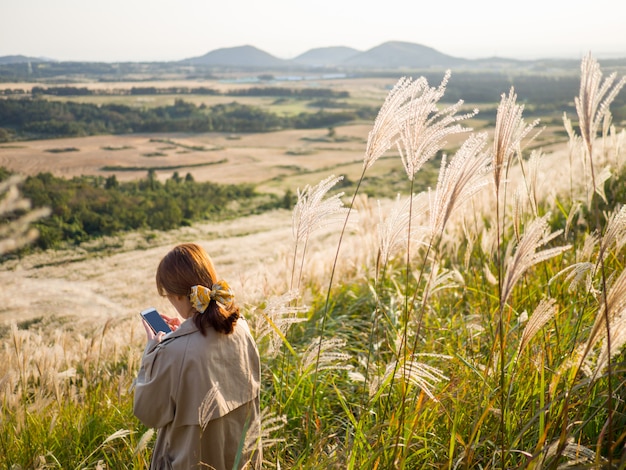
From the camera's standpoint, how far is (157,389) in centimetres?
189

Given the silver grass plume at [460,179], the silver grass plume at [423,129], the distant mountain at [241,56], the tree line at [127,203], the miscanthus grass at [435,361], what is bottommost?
the tree line at [127,203]

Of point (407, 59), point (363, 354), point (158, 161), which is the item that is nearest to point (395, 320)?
point (363, 354)

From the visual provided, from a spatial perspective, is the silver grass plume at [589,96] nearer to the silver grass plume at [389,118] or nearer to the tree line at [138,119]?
the silver grass plume at [389,118]

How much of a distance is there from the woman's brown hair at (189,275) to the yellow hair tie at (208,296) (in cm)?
6

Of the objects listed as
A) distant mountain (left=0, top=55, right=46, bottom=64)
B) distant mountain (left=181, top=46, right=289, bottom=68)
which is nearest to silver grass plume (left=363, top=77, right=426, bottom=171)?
distant mountain (left=0, top=55, right=46, bottom=64)

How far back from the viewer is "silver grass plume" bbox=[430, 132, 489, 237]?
4.68 feet

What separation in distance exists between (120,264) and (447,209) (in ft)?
29.0

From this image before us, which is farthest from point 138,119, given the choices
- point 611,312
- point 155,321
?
point 611,312

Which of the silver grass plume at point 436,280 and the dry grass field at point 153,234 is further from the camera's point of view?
the dry grass field at point 153,234

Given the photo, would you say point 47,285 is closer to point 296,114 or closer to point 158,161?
point 158,161

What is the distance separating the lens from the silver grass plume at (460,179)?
4.68 feet

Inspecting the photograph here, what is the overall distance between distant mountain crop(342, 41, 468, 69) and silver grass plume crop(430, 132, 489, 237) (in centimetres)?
7394

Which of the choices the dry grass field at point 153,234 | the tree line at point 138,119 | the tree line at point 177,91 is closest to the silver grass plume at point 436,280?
the dry grass field at point 153,234

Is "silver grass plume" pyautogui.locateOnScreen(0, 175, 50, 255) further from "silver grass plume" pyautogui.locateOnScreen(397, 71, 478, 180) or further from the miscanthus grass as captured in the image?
"silver grass plume" pyautogui.locateOnScreen(397, 71, 478, 180)
